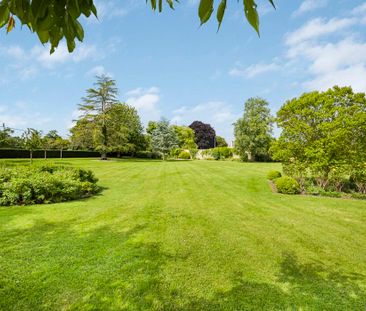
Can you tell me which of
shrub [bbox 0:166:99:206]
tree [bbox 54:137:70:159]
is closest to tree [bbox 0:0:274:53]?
shrub [bbox 0:166:99:206]

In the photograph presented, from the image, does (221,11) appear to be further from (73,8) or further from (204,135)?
(204,135)

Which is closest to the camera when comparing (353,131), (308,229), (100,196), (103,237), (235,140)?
(103,237)

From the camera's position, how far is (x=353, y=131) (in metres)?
10.3

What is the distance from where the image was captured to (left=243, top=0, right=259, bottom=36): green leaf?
1.18 metres

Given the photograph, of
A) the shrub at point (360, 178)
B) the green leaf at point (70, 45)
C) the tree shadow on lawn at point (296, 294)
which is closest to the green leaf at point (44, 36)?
the green leaf at point (70, 45)

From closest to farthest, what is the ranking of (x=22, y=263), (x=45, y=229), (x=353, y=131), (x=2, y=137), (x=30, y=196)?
1. (x=22, y=263)
2. (x=45, y=229)
3. (x=30, y=196)
4. (x=353, y=131)
5. (x=2, y=137)

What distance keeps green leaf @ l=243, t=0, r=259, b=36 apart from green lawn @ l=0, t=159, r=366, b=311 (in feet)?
10.2

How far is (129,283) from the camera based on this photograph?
3500 millimetres

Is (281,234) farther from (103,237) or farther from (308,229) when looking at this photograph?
(103,237)

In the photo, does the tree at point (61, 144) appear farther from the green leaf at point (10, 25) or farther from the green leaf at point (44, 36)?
the green leaf at point (44, 36)

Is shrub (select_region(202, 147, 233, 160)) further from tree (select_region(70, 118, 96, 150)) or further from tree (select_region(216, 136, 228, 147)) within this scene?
tree (select_region(216, 136, 228, 147))

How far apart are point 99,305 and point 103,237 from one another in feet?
7.62

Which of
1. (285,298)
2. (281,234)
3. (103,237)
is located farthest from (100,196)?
(285,298)

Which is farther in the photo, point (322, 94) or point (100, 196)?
point (322, 94)
